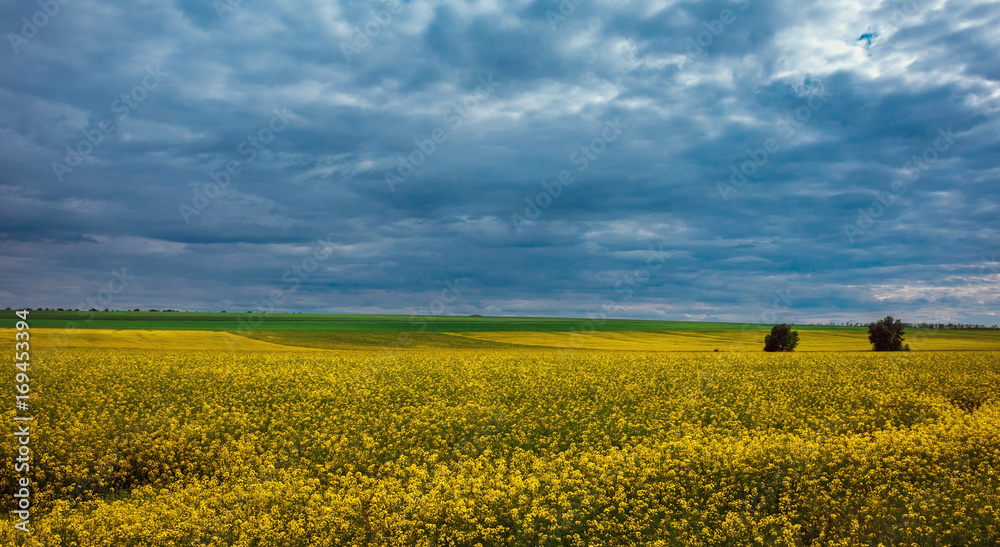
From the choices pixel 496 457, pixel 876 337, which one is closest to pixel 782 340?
pixel 876 337

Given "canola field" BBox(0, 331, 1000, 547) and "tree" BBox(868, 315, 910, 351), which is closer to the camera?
"canola field" BBox(0, 331, 1000, 547)

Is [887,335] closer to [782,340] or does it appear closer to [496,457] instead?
[782,340]

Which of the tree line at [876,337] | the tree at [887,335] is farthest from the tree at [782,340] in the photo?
the tree at [887,335]

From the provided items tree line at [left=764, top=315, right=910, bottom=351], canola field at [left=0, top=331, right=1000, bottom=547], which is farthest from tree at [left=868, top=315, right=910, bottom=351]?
canola field at [left=0, top=331, right=1000, bottom=547]

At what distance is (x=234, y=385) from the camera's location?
23797 millimetres

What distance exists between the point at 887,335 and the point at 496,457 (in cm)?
6893

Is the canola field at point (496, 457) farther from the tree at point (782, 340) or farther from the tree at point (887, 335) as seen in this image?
the tree at point (887, 335)

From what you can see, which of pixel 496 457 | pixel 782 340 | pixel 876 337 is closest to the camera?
pixel 496 457

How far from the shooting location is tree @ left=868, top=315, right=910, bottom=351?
213ft

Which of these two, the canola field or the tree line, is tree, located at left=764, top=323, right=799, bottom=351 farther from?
the canola field

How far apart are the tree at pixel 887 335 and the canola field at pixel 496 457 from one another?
42.6 m

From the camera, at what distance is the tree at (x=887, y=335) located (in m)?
65.1

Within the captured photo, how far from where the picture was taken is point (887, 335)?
6556 cm

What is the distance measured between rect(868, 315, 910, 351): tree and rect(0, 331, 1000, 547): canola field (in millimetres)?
42625
